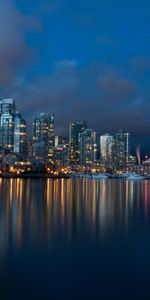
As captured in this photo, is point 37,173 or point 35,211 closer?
point 35,211

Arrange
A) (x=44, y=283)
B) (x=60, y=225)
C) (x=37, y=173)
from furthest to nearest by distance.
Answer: (x=37, y=173)
(x=60, y=225)
(x=44, y=283)

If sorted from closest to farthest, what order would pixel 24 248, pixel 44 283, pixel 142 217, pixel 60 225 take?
pixel 44 283 < pixel 24 248 < pixel 60 225 < pixel 142 217

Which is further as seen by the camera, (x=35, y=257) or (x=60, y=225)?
(x=60, y=225)

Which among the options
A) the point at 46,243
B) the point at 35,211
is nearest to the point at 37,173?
the point at 35,211

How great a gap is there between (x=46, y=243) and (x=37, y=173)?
179046mm

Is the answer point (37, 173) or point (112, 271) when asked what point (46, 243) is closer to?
point (112, 271)

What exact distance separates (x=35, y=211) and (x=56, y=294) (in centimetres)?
1926

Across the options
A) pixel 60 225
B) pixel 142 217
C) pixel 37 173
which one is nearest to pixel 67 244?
pixel 60 225

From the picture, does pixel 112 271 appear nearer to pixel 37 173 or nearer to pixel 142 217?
pixel 142 217

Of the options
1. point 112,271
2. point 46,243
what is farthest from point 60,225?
point 112,271

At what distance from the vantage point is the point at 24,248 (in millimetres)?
15945

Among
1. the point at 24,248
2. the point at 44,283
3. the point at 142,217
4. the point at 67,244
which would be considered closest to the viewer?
the point at 44,283

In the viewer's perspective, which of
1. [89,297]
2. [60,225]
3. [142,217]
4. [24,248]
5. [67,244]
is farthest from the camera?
[142,217]

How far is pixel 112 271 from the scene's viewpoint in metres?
13.0
